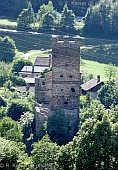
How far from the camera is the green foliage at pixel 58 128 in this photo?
4159 centimetres

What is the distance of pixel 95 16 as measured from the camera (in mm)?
87875

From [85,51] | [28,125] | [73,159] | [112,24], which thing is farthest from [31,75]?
[73,159]

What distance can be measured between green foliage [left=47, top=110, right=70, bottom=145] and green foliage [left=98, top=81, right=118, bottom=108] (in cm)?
1069

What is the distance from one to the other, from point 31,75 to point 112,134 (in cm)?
3846

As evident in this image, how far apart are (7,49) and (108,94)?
25.3 m

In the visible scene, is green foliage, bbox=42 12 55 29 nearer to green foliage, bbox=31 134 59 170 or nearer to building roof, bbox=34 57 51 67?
building roof, bbox=34 57 51 67

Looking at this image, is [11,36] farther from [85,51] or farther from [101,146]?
[101,146]

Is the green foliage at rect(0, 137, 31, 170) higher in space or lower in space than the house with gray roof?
higher

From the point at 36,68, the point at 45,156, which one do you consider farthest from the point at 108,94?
the point at 45,156

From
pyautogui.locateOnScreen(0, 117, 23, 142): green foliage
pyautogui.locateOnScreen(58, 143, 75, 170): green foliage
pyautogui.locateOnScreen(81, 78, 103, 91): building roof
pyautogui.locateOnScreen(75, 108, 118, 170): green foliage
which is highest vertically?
pyautogui.locateOnScreen(75, 108, 118, 170): green foliage

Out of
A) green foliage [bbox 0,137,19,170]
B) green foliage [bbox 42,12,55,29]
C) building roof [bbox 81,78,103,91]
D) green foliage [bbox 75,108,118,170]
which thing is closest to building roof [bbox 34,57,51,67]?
building roof [bbox 81,78,103,91]

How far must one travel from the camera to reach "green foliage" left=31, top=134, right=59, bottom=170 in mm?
29388

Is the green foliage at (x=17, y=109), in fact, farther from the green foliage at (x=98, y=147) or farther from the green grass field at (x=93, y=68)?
the green grass field at (x=93, y=68)

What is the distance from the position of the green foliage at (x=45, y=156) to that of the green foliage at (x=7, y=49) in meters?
42.9
